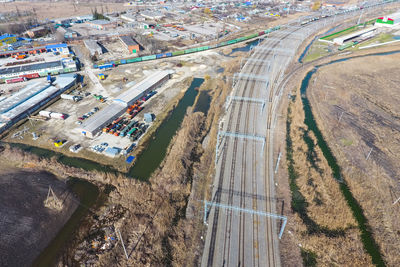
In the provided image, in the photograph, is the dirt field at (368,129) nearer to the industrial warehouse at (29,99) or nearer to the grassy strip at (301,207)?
the grassy strip at (301,207)

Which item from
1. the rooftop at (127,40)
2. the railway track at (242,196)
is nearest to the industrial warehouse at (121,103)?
the railway track at (242,196)

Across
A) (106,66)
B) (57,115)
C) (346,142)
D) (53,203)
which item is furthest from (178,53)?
(53,203)

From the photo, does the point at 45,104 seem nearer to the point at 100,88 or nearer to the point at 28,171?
the point at 100,88

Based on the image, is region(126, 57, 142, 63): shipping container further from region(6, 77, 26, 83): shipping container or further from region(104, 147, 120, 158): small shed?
region(104, 147, 120, 158): small shed

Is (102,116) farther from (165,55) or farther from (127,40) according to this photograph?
(127,40)

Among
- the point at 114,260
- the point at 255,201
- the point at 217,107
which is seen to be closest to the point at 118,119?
the point at 217,107

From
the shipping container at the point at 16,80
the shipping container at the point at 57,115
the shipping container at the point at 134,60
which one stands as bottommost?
the shipping container at the point at 57,115
